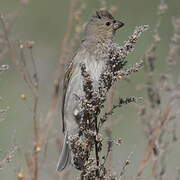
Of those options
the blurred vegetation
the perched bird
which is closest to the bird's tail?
the perched bird

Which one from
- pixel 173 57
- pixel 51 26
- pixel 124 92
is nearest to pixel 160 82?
pixel 173 57

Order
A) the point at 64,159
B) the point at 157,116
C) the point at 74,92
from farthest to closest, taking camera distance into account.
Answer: the point at 74,92 → the point at 64,159 → the point at 157,116

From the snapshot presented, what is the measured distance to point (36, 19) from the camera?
14.5 metres

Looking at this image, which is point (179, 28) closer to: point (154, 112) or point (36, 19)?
point (154, 112)

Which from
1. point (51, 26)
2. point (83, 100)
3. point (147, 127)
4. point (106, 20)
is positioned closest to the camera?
point (83, 100)

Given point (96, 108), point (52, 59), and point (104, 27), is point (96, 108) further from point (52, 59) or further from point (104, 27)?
point (52, 59)

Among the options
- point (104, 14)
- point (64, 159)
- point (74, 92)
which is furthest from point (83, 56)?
point (64, 159)

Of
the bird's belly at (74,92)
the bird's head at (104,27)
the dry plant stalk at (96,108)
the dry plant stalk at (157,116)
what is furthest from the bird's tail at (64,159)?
the dry plant stalk at (96,108)

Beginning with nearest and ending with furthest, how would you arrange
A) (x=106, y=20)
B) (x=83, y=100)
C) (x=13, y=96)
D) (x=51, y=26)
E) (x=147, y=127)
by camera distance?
(x=83, y=100) < (x=147, y=127) < (x=106, y=20) < (x=13, y=96) < (x=51, y=26)

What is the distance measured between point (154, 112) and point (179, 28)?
1.99ft

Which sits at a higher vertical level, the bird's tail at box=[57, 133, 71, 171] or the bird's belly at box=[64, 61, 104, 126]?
the bird's belly at box=[64, 61, 104, 126]

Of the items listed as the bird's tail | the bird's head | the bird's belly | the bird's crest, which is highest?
the bird's crest

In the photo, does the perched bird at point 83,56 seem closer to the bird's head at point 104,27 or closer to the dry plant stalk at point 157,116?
the bird's head at point 104,27

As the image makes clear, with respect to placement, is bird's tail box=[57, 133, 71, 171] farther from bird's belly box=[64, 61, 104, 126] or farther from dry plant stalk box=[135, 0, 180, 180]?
dry plant stalk box=[135, 0, 180, 180]
